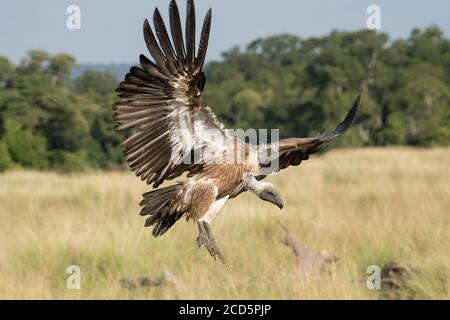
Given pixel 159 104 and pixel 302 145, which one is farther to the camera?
pixel 302 145

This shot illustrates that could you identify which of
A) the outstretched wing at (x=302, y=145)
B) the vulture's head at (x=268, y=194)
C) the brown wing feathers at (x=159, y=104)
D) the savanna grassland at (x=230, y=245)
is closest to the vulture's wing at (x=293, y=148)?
the outstretched wing at (x=302, y=145)

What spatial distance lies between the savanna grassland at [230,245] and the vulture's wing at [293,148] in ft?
12.6

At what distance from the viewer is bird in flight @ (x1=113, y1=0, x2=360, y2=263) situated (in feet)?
7.68

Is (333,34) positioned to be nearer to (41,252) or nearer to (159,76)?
(41,252)

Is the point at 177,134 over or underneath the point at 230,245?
over

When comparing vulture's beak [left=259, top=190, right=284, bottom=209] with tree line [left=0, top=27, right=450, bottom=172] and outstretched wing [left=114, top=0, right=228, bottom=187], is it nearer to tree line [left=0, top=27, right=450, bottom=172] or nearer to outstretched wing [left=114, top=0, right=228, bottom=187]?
outstretched wing [left=114, top=0, right=228, bottom=187]

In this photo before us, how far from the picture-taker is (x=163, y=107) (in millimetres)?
2535

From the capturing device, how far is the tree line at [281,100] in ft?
91.8

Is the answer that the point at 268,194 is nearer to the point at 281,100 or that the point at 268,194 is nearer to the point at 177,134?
the point at 177,134

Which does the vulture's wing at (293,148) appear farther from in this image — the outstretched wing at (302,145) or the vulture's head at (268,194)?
the vulture's head at (268,194)

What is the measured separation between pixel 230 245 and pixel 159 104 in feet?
19.7

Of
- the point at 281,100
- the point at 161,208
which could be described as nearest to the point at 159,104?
the point at 161,208
